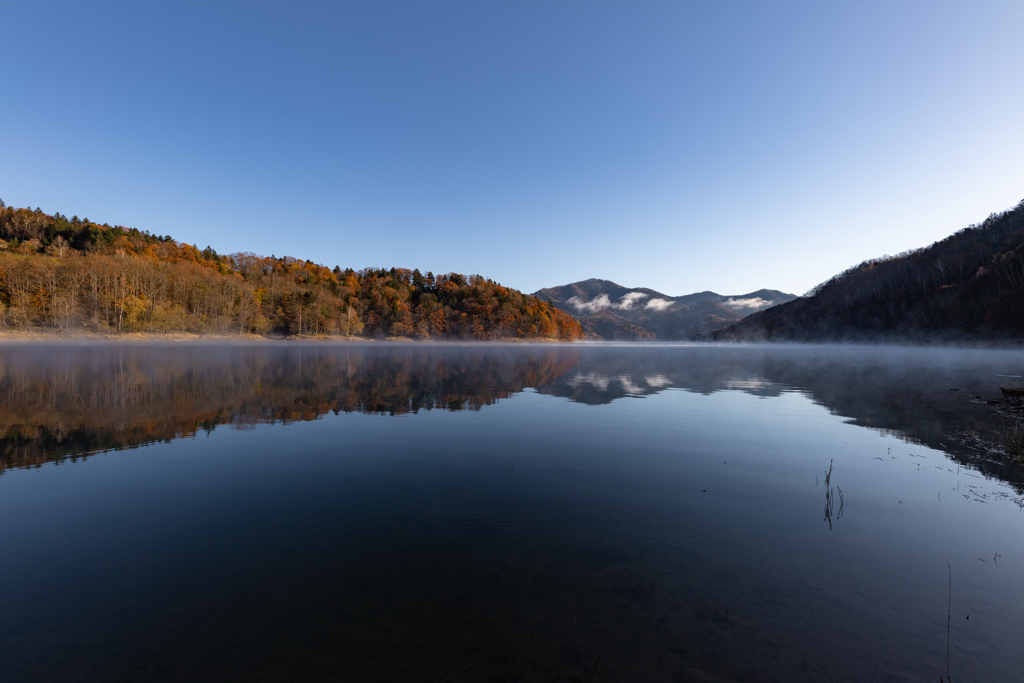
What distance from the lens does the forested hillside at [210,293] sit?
70.1 meters

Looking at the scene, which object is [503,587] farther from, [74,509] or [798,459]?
[798,459]

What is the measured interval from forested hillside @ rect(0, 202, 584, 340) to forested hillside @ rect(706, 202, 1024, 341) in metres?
123

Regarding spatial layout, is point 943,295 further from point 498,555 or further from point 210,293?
point 210,293

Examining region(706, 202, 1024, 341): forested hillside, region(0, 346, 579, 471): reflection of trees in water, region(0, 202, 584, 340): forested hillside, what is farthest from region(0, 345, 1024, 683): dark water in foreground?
region(706, 202, 1024, 341): forested hillside

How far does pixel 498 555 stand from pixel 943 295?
195158 mm

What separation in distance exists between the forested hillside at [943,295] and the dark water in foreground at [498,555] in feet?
470

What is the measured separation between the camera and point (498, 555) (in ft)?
18.1

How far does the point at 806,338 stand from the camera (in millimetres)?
188375

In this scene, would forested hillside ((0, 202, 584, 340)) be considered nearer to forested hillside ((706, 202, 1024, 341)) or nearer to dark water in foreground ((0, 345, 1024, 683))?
dark water in foreground ((0, 345, 1024, 683))

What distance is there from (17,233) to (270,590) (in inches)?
6594

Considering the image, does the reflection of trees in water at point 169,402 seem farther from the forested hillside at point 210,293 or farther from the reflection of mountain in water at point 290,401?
the forested hillside at point 210,293

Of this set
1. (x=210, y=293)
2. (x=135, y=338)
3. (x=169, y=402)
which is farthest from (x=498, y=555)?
(x=210, y=293)

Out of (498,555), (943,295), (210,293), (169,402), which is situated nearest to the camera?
(498,555)

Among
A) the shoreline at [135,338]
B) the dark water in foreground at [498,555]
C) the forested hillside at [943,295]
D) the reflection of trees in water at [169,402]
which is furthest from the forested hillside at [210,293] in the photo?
the forested hillside at [943,295]
